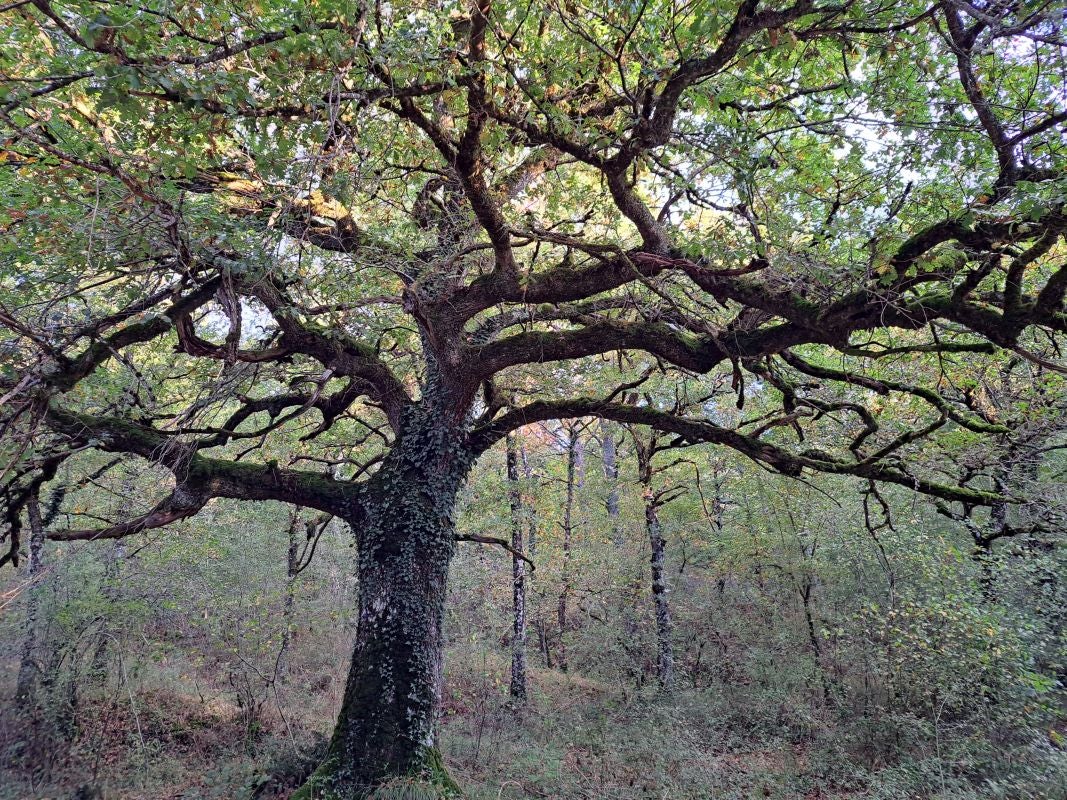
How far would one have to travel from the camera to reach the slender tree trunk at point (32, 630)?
6.45 metres

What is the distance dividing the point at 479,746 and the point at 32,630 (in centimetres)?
582

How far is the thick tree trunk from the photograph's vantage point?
5.01 m

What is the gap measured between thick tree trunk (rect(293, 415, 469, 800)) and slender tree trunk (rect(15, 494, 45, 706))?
372 centimetres

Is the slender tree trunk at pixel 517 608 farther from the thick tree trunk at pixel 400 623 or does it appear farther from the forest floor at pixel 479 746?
the thick tree trunk at pixel 400 623

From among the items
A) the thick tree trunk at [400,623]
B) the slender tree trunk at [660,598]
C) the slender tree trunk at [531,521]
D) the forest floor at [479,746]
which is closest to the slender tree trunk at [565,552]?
the slender tree trunk at [531,521]

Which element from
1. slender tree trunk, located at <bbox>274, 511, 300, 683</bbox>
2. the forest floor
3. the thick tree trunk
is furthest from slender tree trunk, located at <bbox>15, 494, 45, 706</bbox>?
the thick tree trunk

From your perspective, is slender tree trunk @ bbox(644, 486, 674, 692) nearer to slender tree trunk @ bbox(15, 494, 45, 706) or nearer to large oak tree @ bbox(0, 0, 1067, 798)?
large oak tree @ bbox(0, 0, 1067, 798)

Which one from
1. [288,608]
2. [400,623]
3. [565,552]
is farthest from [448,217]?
[565,552]

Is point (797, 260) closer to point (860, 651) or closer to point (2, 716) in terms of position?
point (860, 651)

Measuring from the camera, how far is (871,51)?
149 inches

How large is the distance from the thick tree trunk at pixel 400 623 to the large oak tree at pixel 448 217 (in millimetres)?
30

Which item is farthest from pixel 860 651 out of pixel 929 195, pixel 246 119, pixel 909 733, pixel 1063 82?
pixel 246 119

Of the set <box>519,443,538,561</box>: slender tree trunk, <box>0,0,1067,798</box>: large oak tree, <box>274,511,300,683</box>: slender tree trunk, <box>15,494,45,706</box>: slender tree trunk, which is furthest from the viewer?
<box>519,443,538,561</box>: slender tree trunk

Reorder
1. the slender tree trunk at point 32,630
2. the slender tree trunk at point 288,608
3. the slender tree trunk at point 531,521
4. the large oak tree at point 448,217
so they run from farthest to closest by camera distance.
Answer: the slender tree trunk at point 531,521
the slender tree trunk at point 288,608
the slender tree trunk at point 32,630
the large oak tree at point 448,217
